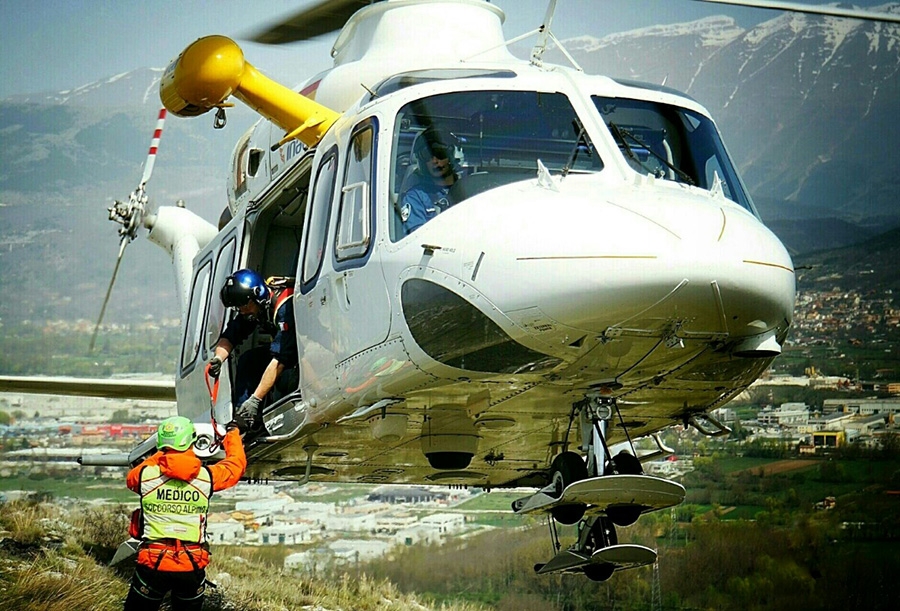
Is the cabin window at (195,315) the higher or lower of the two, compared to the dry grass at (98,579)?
higher

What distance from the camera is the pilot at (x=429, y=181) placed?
6.43 metres

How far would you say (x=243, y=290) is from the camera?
26.2 feet

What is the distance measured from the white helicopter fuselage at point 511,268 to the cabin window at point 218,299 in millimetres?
663

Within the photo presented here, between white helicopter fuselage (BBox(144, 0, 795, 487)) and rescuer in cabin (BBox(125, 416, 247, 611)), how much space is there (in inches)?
38.5

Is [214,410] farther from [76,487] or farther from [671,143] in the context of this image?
[76,487]

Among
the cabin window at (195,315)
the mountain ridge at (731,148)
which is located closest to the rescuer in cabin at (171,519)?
the cabin window at (195,315)

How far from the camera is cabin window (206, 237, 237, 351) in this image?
30.0 ft

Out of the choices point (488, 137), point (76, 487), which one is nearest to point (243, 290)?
point (488, 137)

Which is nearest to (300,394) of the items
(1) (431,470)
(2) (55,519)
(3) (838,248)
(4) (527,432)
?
(4) (527,432)

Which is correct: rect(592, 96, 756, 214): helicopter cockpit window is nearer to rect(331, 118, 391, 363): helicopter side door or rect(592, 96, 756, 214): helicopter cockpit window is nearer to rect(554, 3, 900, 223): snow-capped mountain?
rect(331, 118, 391, 363): helicopter side door

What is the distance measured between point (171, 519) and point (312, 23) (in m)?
5.06

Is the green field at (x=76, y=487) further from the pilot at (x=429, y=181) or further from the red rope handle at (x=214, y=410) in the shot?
the pilot at (x=429, y=181)

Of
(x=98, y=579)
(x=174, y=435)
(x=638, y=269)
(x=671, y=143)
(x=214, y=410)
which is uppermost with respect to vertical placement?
(x=671, y=143)

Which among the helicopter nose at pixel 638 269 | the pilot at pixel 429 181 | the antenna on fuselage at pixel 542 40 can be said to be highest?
the antenna on fuselage at pixel 542 40
